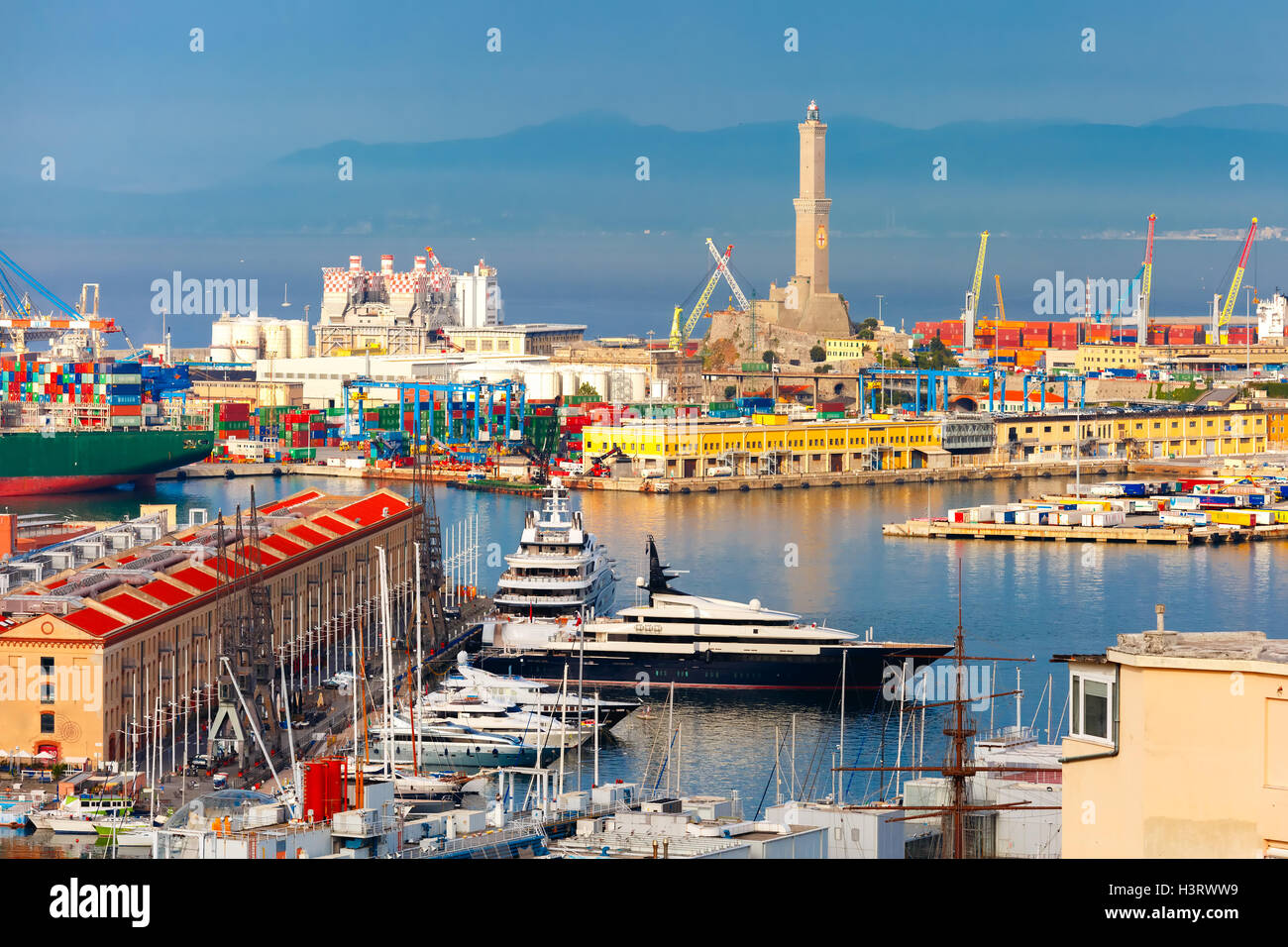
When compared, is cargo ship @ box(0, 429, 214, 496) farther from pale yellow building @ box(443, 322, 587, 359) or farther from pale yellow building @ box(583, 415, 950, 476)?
pale yellow building @ box(443, 322, 587, 359)

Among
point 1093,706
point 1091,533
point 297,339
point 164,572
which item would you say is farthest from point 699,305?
point 1093,706

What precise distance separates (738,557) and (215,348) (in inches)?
999

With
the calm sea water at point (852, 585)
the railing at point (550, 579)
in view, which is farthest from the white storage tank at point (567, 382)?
the railing at point (550, 579)

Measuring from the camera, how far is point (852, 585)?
1405 centimetres

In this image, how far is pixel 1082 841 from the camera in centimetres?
141

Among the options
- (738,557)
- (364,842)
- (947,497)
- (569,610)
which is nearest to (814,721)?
(569,610)

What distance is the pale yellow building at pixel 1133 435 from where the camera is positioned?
2697 centimetres

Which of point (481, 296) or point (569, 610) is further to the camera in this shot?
point (481, 296)

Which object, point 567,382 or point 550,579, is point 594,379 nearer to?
point 567,382

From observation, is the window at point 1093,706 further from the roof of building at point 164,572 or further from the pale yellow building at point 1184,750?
the roof of building at point 164,572

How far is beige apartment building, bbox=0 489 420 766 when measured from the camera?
7680mm

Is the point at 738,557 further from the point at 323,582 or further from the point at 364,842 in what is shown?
the point at 364,842

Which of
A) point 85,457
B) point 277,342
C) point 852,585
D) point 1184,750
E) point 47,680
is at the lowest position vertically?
point 852,585

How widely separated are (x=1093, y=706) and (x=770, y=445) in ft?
76.1
